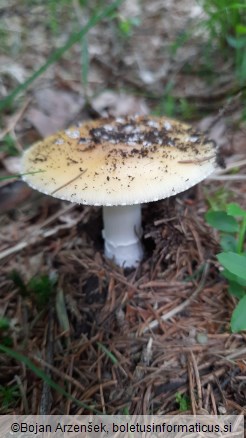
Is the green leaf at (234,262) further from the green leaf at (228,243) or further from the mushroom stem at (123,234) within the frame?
the mushroom stem at (123,234)

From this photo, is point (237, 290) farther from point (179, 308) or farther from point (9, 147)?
point (9, 147)

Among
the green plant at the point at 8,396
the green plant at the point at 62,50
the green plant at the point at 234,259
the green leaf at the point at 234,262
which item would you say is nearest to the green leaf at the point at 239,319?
the green plant at the point at 234,259

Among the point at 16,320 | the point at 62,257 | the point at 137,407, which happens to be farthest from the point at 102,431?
the point at 62,257

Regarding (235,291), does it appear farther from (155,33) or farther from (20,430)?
(155,33)

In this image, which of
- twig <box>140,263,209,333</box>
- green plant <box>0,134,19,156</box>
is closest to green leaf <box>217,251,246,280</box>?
twig <box>140,263,209,333</box>

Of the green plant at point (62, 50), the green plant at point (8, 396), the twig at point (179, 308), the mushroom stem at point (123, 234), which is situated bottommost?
the green plant at point (8, 396)

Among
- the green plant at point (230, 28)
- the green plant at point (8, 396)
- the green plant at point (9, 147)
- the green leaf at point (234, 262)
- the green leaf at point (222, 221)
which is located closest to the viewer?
the green leaf at point (234, 262)

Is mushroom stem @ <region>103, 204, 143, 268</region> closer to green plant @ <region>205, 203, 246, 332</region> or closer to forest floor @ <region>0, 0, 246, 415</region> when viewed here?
forest floor @ <region>0, 0, 246, 415</region>

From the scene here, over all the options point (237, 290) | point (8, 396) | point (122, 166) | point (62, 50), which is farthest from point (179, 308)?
point (62, 50)
